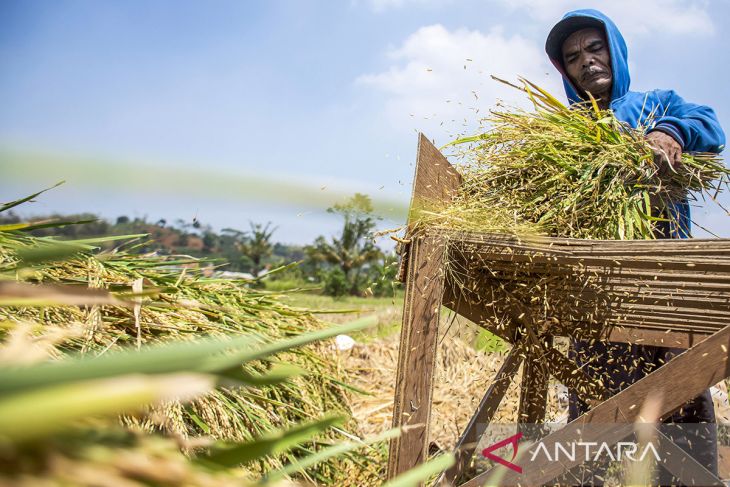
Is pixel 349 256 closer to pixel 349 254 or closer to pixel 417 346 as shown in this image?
pixel 349 254

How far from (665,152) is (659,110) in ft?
2.12

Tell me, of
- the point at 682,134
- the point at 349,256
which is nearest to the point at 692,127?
the point at 682,134

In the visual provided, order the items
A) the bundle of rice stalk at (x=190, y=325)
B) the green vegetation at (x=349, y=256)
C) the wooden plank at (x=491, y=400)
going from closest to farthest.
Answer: the bundle of rice stalk at (x=190, y=325) → the wooden plank at (x=491, y=400) → the green vegetation at (x=349, y=256)

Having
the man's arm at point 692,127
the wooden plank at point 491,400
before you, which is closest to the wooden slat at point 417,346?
the wooden plank at point 491,400

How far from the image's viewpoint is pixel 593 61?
8.86 feet

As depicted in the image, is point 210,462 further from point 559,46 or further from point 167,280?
point 559,46

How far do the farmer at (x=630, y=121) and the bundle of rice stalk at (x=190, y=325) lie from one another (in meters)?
1.20

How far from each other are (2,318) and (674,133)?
207cm

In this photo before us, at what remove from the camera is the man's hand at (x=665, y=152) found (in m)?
1.89

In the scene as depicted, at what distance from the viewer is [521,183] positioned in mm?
1988

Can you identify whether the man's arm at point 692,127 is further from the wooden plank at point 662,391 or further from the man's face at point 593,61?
the wooden plank at point 662,391

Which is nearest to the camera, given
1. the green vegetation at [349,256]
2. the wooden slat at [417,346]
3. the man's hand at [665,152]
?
the wooden slat at [417,346]

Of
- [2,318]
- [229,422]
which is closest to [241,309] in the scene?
[229,422]

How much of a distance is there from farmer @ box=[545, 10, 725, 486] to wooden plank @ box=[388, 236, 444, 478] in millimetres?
784
